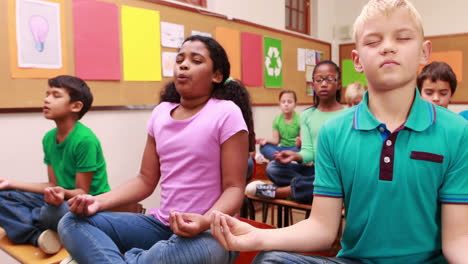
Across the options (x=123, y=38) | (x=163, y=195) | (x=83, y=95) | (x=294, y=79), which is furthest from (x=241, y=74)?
(x=163, y=195)

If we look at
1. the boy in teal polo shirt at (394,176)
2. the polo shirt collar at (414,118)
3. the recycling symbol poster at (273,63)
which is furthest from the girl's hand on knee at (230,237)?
the recycling symbol poster at (273,63)

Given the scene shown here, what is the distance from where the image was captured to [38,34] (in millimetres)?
2342

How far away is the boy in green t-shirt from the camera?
152cm

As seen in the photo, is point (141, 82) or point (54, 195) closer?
point (54, 195)

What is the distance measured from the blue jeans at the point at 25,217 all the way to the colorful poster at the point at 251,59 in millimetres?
2644

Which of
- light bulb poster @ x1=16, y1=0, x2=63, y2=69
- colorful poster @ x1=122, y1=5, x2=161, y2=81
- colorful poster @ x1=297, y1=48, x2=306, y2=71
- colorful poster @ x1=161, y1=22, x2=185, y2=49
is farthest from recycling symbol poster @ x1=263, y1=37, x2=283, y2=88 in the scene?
light bulb poster @ x1=16, y1=0, x2=63, y2=69

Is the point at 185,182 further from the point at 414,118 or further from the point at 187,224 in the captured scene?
the point at 414,118

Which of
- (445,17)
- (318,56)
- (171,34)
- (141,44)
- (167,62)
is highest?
(445,17)

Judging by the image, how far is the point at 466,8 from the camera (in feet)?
16.1

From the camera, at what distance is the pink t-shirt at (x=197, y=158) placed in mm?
1321

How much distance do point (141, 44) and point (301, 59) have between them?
2.52 m

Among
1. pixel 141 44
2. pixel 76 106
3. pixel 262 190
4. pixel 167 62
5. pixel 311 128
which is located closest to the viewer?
pixel 76 106

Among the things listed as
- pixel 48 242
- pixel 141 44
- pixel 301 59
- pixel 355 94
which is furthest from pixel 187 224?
pixel 301 59

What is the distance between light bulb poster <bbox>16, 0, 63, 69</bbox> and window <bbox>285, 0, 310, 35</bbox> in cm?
311
